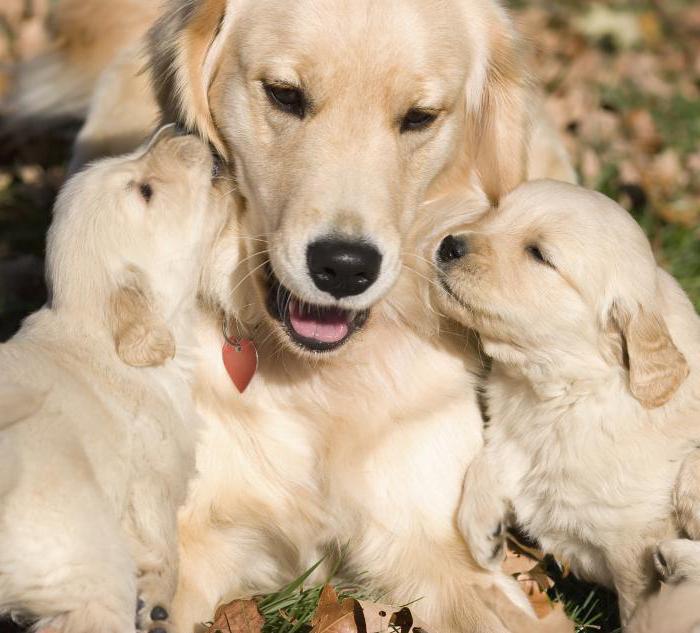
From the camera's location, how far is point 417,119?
319cm

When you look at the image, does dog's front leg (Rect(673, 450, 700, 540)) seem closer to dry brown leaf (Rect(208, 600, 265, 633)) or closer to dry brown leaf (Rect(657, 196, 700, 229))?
dry brown leaf (Rect(208, 600, 265, 633))

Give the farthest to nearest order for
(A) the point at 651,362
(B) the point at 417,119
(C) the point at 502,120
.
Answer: (C) the point at 502,120
(B) the point at 417,119
(A) the point at 651,362

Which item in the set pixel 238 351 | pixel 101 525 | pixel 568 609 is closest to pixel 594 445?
pixel 568 609

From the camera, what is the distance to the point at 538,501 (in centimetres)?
322

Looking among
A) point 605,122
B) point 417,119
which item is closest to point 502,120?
point 417,119

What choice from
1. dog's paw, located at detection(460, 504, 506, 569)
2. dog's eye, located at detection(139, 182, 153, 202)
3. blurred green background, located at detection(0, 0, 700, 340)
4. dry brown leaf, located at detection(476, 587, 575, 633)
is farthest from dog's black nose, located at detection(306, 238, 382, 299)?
blurred green background, located at detection(0, 0, 700, 340)

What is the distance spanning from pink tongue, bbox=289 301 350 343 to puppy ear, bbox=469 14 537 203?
0.70 m

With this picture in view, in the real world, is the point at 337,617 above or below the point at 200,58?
below

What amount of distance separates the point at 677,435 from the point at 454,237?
2.67 feet

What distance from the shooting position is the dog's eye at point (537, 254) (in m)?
3.03

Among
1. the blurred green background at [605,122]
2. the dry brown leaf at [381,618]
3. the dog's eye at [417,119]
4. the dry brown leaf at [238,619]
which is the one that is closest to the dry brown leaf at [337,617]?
the dry brown leaf at [381,618]

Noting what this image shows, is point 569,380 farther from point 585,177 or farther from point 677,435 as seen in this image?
point 585,177

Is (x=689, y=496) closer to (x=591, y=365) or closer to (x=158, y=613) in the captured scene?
(x=591, y=365)

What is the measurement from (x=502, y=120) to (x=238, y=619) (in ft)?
5.75
